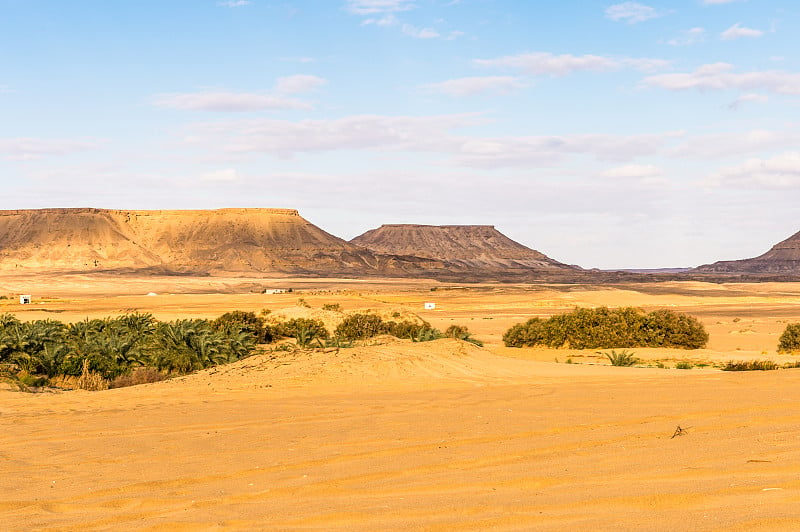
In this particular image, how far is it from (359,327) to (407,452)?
762 inches

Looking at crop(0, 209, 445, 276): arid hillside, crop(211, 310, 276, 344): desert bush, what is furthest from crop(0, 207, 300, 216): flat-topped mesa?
crop(211, 310, 276, 344): desert bush

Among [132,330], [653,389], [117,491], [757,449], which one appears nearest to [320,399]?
[653,389]

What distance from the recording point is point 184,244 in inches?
6845

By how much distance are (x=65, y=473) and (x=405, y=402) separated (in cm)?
534

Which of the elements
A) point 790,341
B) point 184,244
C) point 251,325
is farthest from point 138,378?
point 184,244

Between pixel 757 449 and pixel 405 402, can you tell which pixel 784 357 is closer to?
pixel 405 402

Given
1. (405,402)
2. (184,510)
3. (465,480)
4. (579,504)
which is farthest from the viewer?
(405,402)

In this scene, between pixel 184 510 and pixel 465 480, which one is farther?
pixel 465 480

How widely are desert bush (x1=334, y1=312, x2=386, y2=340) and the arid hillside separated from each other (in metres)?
126

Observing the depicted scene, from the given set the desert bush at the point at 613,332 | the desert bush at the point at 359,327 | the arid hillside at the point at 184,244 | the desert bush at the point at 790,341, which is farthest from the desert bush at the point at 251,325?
the arid hillside at the point at 184,244

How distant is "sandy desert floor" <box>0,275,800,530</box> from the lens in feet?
17.9

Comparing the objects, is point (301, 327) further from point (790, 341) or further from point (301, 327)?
point (790, 341)

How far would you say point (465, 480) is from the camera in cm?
666

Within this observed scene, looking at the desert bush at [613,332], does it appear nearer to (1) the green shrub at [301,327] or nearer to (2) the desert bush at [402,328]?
(2) the desert bush at [402,328]
